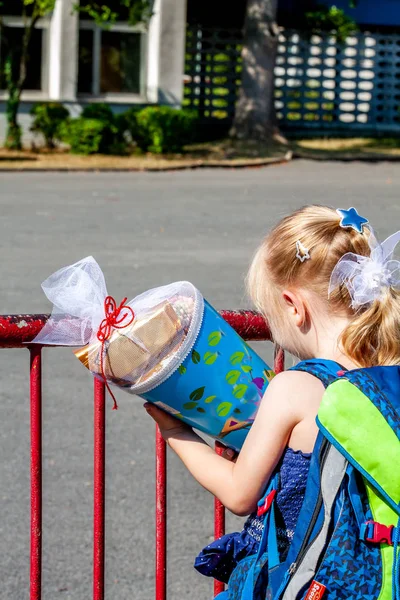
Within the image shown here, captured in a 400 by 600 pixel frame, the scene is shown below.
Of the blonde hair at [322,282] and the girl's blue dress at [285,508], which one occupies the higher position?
the blonde hair at [322,282]

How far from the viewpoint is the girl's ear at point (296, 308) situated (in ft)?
6.75

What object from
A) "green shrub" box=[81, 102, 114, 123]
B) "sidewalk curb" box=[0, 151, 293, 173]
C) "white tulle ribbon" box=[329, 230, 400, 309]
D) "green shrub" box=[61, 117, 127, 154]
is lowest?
"sidewalk curb" box=[0, 151, 293, 173]

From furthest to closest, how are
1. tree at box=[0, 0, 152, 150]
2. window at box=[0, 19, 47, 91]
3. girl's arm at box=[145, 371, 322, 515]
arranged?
window at box=[0, 19, 47, 91]
tree at box=[0, 0, 152, 150]
girl's arm at box=[145, 371, 322, 515]

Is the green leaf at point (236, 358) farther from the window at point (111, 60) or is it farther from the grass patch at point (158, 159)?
the window at point (111, 60)

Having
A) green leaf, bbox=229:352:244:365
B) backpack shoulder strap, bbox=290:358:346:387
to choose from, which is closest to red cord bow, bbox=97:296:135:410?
green leaf, bbox=229:352:244:365

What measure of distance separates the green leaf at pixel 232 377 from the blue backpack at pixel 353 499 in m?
0.28

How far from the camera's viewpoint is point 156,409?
2172 mm

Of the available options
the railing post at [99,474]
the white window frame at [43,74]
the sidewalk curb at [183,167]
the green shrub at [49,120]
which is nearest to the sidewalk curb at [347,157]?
the sidewalk curb at [183,167]

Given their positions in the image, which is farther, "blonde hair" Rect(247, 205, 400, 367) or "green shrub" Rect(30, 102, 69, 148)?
"green shrub" Rect(30, 102, 69, 148)

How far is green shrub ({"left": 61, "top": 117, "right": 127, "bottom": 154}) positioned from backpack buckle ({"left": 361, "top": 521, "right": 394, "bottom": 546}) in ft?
60.2

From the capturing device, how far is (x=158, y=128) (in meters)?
20.3

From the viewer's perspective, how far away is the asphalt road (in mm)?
4449

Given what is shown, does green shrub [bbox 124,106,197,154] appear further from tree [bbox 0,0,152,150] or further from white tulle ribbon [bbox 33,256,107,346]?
white tulle ribbon [bbox 33,256,107,346]

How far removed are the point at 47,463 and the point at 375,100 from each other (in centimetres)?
2136
